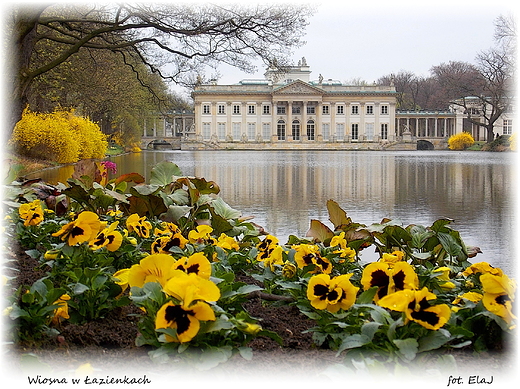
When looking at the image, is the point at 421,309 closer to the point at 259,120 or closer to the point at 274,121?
the point at 274,121

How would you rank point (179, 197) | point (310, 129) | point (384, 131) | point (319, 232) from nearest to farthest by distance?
1. point (319, 232)
2. point (179, 197)
3. point (310, 129)
4. point (384, 131)

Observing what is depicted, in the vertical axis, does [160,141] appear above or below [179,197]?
above

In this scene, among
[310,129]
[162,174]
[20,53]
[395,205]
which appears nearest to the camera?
[162,174]

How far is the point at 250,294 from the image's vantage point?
8.41 feet

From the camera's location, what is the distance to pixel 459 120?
89.1 metres

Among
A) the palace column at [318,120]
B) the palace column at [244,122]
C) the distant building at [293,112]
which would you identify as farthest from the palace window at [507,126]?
the palace column at [244,122]

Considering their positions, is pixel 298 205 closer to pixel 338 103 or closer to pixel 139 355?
pixel 139 355

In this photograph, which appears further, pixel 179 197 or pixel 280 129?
pixel 280 129

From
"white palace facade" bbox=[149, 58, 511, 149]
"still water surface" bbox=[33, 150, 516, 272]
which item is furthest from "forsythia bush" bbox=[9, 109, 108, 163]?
"white palace facade" bbox=[149, 58, 511, 149]

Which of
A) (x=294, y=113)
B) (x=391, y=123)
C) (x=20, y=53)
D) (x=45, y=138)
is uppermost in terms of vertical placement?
(x=294, y=113)

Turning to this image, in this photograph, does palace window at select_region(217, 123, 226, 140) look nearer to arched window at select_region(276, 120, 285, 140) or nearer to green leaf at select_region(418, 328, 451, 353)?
arched window at select_region(276, 120, 285, 140)

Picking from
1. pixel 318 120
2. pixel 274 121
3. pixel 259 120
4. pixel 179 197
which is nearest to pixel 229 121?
pixel 259 120

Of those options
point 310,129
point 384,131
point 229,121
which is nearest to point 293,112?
point 310,129

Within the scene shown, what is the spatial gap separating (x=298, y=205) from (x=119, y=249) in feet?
21.1
